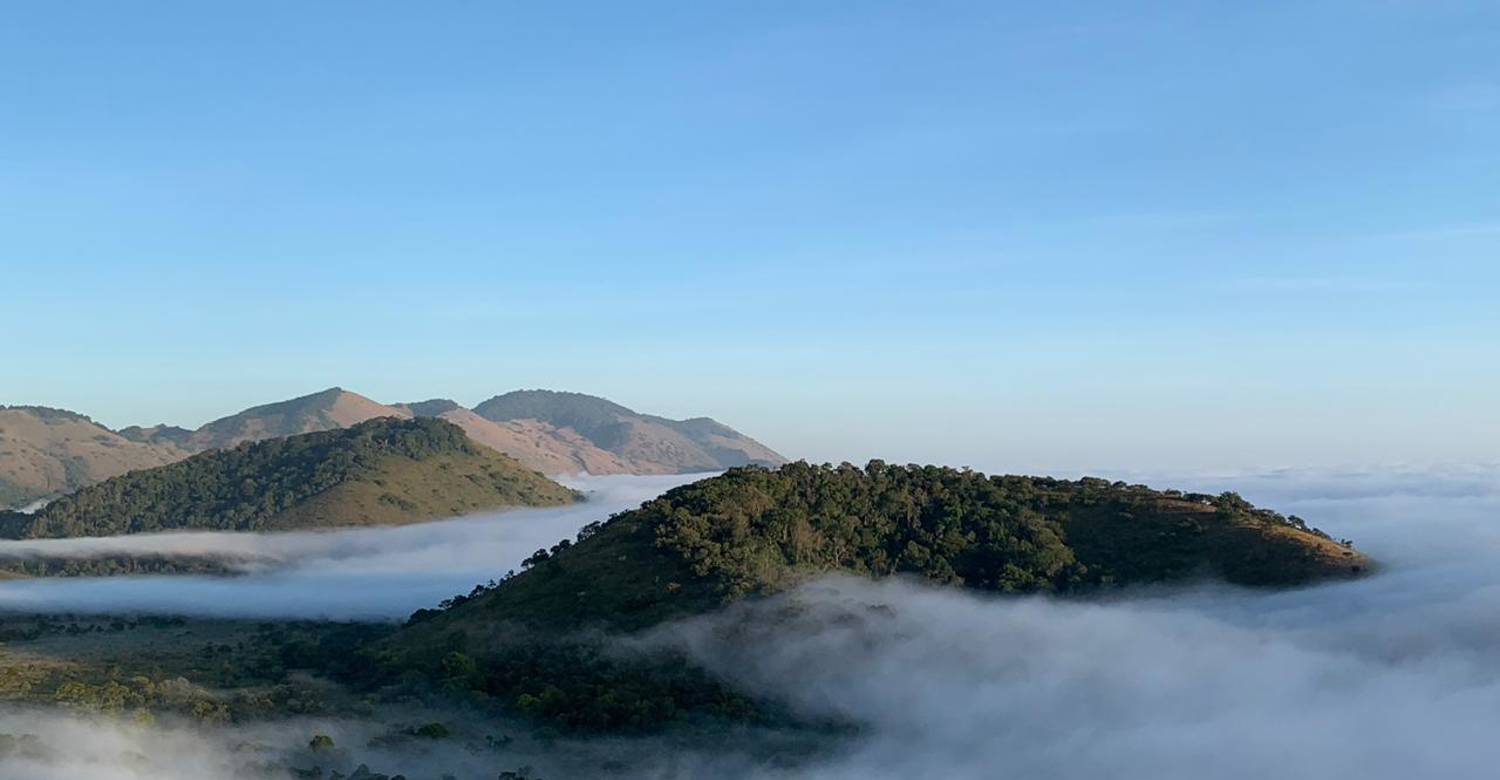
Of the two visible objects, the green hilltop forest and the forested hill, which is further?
the forested hill

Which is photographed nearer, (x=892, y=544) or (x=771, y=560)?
(x=771, y=560)

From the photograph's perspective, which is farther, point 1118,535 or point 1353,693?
point 1118,535

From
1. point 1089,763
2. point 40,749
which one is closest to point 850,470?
point 1089,763

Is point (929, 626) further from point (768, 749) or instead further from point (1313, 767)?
point (1313, 767)

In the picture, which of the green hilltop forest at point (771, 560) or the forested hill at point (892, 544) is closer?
the green hilltop forest at point (771, 560)

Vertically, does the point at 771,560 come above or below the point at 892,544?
below
